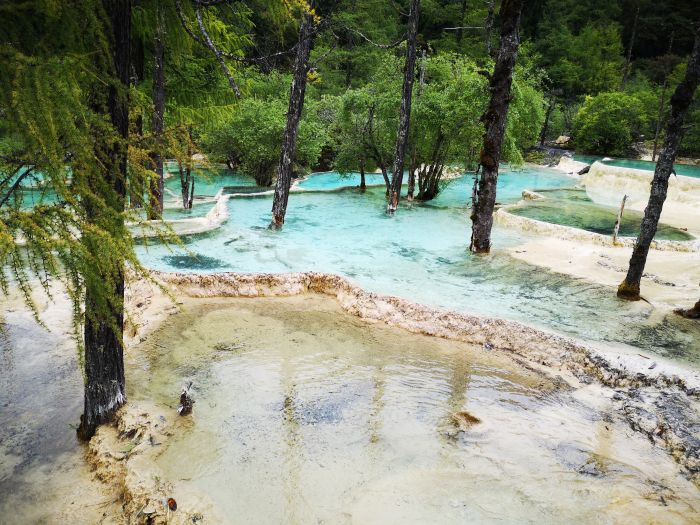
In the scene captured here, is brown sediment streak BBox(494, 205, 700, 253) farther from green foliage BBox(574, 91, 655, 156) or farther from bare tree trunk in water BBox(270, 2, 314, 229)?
green foliage BBox(574, 91, 655, 156)

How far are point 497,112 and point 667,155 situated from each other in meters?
4.00

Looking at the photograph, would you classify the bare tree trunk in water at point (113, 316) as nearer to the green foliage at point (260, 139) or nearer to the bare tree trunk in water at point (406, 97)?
the bare tree trunk in water at point (406, 97)

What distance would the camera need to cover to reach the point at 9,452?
16.1 ft

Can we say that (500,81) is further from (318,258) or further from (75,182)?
(75,182)

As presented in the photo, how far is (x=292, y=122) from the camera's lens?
528 inches

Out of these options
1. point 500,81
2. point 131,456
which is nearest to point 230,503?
point 131,456

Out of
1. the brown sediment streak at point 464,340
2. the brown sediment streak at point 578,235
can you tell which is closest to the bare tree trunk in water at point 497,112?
the brown sediment streak at point 578,235

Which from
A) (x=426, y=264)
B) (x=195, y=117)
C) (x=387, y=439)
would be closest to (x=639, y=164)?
(x=426, y=264)

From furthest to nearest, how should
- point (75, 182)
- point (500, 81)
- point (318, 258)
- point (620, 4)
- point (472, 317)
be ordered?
1. point (620, 4)
2. point (318, 258)
3. point (500, 81)
4. point (472, 317)
5. point (75, 182)

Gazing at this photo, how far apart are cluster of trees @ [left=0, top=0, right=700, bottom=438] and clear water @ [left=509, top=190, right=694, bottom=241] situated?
2557mm

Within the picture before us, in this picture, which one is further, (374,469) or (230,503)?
(374,469)

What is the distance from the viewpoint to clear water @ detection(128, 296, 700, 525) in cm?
431

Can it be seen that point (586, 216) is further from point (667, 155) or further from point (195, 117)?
point (195, 117)

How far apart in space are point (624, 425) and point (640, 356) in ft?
4.39
